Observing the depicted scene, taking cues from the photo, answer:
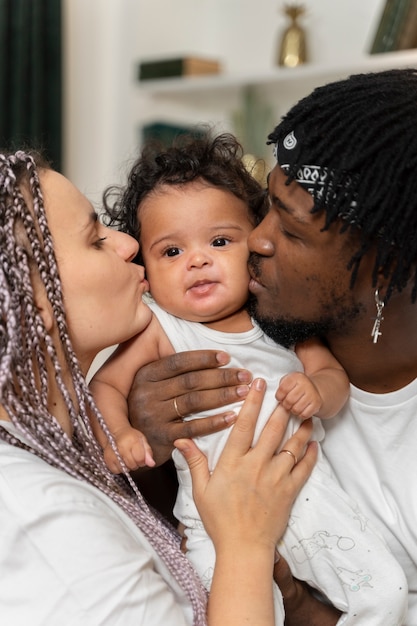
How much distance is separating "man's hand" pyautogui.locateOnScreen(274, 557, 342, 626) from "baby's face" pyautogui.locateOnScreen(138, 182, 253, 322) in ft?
1.63

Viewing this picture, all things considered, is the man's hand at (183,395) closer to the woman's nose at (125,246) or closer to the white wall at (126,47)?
the woman's nose at (125,246)

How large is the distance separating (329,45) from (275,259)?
272 cm

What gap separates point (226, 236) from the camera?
1451mm

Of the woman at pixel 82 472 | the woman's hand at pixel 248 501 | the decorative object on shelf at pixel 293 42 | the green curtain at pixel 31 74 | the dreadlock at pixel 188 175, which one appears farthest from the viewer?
the decorative object on shelf at pixel 293 42

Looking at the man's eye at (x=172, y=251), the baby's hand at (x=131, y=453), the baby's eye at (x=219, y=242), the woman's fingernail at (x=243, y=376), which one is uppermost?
the baby's eye at (x=219, y=242)

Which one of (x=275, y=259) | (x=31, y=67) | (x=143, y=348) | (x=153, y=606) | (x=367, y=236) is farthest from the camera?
(x=31, y=67)

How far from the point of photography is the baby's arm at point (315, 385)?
133 centimetres

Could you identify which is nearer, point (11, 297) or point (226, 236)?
point (11, 297)

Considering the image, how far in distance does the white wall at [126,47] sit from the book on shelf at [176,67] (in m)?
0.07

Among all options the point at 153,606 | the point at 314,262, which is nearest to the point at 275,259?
the point at 314,262

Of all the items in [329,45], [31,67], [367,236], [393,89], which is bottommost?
[31,67]

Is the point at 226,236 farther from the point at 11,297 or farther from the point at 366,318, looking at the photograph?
the point at 11,297

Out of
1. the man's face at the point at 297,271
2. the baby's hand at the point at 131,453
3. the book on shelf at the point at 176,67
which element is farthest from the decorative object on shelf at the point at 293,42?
the baby's hand at the point at 131,453

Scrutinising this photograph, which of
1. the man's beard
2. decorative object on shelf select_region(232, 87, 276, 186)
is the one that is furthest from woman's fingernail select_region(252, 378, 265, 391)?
decorative object on shelf select_region(232, 87, 276, 186)
